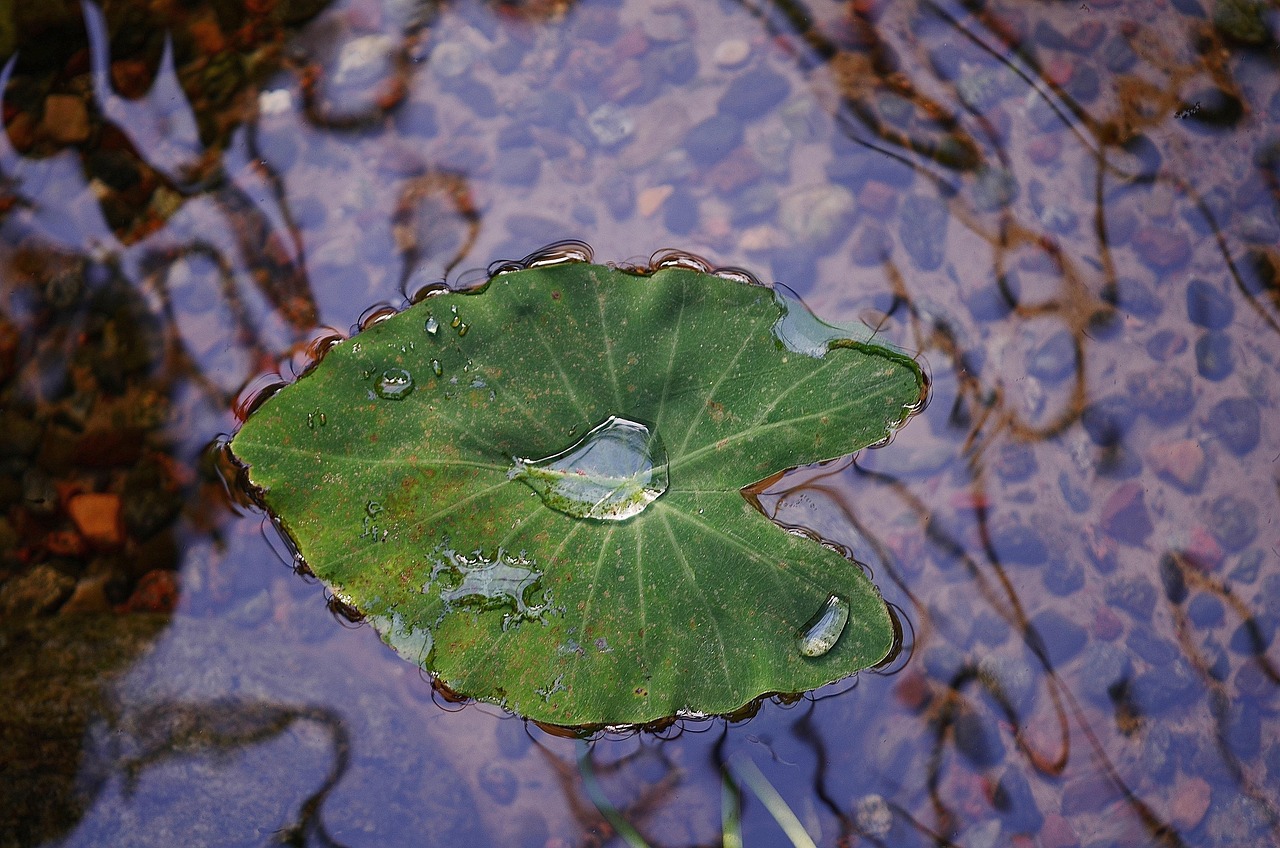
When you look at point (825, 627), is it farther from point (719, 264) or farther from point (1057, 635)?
point (719, 264)

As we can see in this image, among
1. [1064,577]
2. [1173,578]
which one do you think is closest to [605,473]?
[1064,577]

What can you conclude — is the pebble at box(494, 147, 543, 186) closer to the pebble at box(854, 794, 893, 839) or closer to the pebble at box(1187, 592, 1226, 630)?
the pebble at box(854, 794, 893, 839)

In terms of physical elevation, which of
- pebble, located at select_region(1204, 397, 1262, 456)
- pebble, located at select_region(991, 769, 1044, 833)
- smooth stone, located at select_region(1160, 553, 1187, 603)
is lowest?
pebble, located at select_region(991, 769, 1044, 833)

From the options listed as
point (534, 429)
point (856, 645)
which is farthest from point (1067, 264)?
point (534, 429)

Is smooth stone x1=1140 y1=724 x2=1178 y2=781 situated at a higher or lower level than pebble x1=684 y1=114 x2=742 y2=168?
lower

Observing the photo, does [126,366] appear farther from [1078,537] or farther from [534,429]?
[1078,537]

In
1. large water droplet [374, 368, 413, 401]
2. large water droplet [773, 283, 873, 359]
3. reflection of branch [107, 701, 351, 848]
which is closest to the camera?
large water droplet [374, 368, 413, 401]

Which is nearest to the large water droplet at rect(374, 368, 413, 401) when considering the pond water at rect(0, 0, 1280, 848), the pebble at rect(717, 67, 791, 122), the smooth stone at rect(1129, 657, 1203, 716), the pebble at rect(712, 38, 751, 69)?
the pond water at rect(0, 0, 1280, 848)

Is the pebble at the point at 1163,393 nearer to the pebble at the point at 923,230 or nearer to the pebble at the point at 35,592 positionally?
the pebble at the point at 923,230
